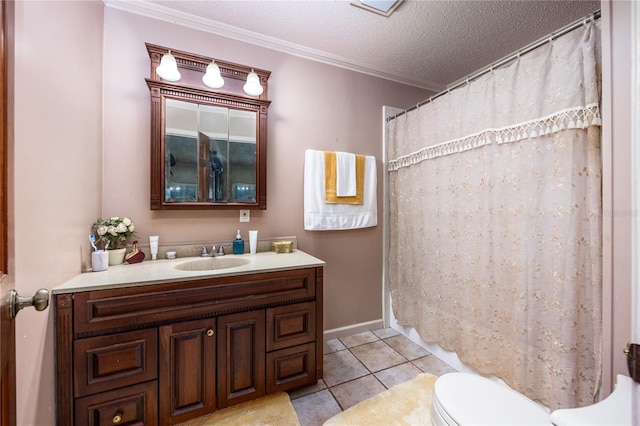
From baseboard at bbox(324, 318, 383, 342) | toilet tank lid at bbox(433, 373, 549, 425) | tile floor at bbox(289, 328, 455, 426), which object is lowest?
tile floor at bbox(289, 328, 455, 426)

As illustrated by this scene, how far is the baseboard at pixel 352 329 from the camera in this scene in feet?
7.35

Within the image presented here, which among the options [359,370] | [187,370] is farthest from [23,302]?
[359,370]

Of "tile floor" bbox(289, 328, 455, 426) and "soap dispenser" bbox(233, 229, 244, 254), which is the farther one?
"soap dispenser" bbox(233, 229, 244, 254)

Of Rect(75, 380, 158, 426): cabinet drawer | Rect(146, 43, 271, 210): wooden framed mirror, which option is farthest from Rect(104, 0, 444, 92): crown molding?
Rect(75, 380, 158, 426): cabinet drawer

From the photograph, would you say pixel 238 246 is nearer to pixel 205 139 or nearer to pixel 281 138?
pixel 205 139

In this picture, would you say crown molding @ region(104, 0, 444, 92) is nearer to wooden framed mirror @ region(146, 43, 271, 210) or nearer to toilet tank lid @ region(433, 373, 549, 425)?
wooden framed mirror @ region(146, 43, 271, 210)

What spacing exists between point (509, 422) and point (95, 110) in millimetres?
2471

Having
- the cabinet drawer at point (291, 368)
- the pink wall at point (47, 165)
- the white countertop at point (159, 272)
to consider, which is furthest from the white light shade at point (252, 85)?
the cabinet drawer at point (291, 368)

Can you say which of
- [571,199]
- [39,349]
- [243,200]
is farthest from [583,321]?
[39,349]

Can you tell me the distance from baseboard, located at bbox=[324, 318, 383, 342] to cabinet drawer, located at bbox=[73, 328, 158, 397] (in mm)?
1386

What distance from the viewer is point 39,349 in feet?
3.12

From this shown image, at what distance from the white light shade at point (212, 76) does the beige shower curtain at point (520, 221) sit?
157 cm

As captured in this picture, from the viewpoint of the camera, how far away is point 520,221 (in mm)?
1369

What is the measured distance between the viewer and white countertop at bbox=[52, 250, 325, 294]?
1147 millimetres
